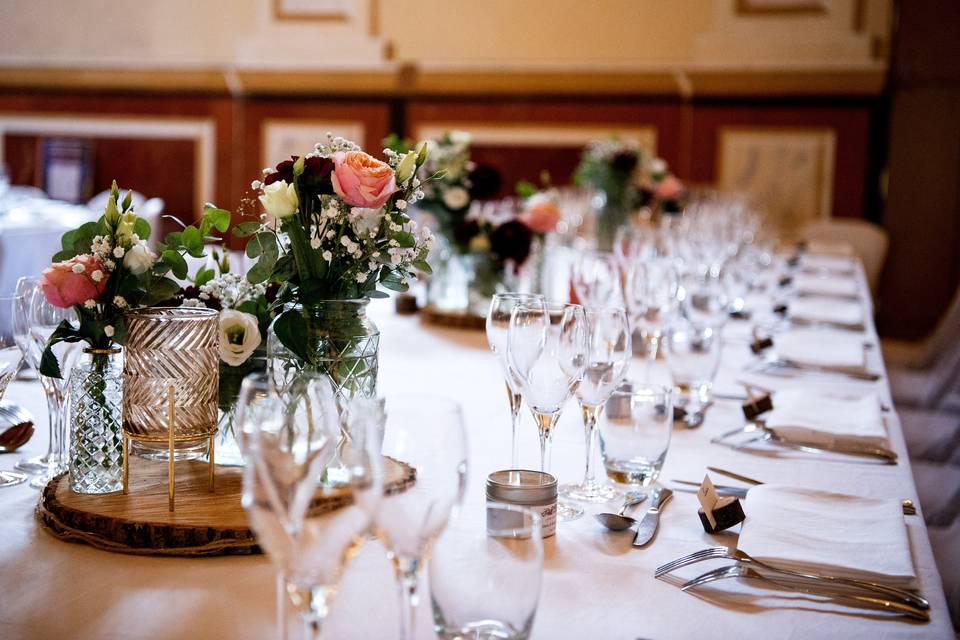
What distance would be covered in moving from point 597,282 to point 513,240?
465 mm

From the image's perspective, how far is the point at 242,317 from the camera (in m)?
1.32

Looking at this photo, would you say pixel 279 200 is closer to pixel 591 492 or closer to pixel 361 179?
pixel 361 179

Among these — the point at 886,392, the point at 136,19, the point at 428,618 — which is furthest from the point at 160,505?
the point at 136,19

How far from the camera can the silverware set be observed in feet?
3.40

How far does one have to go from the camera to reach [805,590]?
107cm

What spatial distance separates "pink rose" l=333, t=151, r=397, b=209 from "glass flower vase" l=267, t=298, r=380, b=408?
13cm

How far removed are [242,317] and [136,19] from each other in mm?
6309

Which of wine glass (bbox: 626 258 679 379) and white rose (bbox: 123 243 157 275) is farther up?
white rose (bbox: 123 243 157 275)

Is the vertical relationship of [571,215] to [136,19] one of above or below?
below

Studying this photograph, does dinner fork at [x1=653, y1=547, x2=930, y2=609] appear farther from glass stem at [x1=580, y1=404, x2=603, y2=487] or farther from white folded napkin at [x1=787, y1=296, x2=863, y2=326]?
white folded napkin at [x1=787, y1=296, x2=863, y2=326]

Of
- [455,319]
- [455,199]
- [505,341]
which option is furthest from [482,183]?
[505,341]

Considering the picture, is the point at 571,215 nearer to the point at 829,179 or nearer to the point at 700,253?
the point at 700,253

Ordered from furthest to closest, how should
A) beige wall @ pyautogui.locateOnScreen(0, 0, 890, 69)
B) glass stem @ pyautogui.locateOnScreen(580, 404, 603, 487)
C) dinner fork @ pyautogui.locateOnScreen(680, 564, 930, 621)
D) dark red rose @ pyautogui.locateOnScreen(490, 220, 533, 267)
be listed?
beige wall @ pyautogui.locateOnScreen(0, 0, 890, 69)
dark red rose @ pyautogui.locateOnScreen(490, 220, 533, 267)
glass stem @ pyautogui.locateOnScreen(580, 404, 603, 487)
dinner fork @ pyautogui.locateOnScreen(680, 564, 930, 621)

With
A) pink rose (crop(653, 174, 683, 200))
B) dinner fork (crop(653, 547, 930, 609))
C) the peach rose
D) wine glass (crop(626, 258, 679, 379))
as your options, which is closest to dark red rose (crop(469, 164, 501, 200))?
the peach rose
